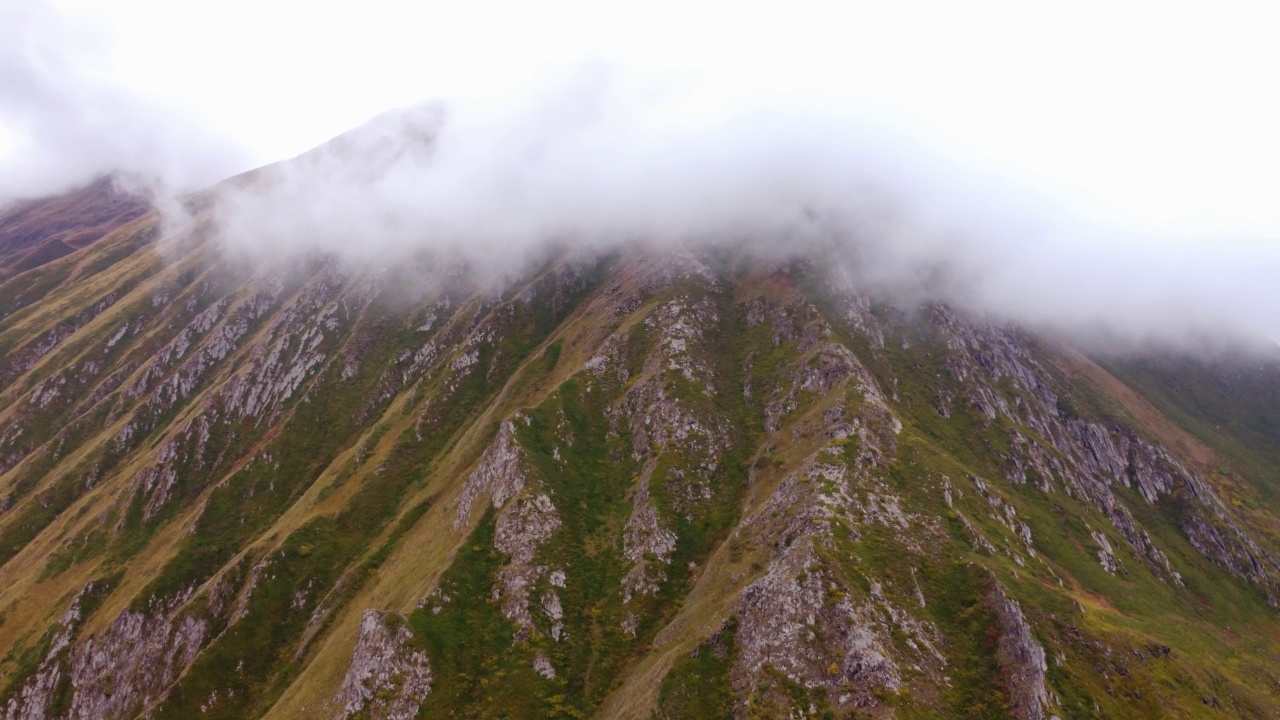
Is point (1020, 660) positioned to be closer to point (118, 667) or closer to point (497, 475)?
point (497, 475)

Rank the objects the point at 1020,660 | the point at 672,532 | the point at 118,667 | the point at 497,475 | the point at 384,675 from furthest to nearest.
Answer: the point at 497,475 → the point at 118,667 → the point at 672,532 → the point at 384,675 → the point at 1020,660

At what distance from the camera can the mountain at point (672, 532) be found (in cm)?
7894

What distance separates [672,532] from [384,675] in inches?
2109

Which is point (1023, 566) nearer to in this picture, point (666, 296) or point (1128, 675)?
point (1128, 675)

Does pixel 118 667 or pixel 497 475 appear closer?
pixel 118 667

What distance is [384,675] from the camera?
297 ft

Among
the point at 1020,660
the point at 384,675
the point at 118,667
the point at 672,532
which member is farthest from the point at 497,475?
the point at 1020,660

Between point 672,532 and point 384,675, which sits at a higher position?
point 672,532

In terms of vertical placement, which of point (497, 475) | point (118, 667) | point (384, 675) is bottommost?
point (118, 667)

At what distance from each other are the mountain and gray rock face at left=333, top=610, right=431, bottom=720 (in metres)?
0.44

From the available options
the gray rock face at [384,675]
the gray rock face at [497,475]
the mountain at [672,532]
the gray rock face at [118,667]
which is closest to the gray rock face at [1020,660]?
the mountain at [672,532]

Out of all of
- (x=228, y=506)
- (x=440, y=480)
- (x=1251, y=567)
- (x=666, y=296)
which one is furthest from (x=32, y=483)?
(x=1251, y=567)

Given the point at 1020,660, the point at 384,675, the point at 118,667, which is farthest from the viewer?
the point at 118,667

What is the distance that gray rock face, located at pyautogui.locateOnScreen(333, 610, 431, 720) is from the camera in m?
87.2
